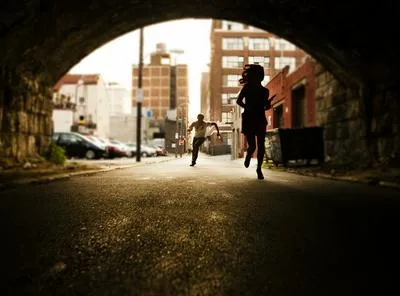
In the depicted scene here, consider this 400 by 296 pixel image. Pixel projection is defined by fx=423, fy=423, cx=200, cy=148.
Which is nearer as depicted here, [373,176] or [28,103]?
[373,176]

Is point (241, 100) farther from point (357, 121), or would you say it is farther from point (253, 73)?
point (357, 121)

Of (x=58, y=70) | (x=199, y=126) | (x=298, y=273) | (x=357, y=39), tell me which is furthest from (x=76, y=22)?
(x=298, y=273)

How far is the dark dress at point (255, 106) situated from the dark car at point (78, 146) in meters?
19.3

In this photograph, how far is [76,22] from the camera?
1014 cm

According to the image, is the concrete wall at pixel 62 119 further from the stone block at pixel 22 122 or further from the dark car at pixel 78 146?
the stone block at pixel 22 122

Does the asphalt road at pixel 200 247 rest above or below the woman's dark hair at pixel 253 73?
below

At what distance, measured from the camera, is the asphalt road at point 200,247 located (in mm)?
1938

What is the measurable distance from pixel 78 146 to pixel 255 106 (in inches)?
781

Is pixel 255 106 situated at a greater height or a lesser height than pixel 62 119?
lesser

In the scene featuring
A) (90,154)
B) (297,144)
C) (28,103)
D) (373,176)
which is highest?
(28,103)

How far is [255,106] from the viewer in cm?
692

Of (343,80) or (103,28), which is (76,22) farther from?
(343,80)

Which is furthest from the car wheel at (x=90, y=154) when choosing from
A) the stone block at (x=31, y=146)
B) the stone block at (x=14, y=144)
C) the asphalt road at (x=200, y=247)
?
the asphalt road at (x=200, y=247)

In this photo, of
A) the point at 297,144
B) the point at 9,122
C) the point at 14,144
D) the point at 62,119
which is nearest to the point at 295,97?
the point at 297,144
